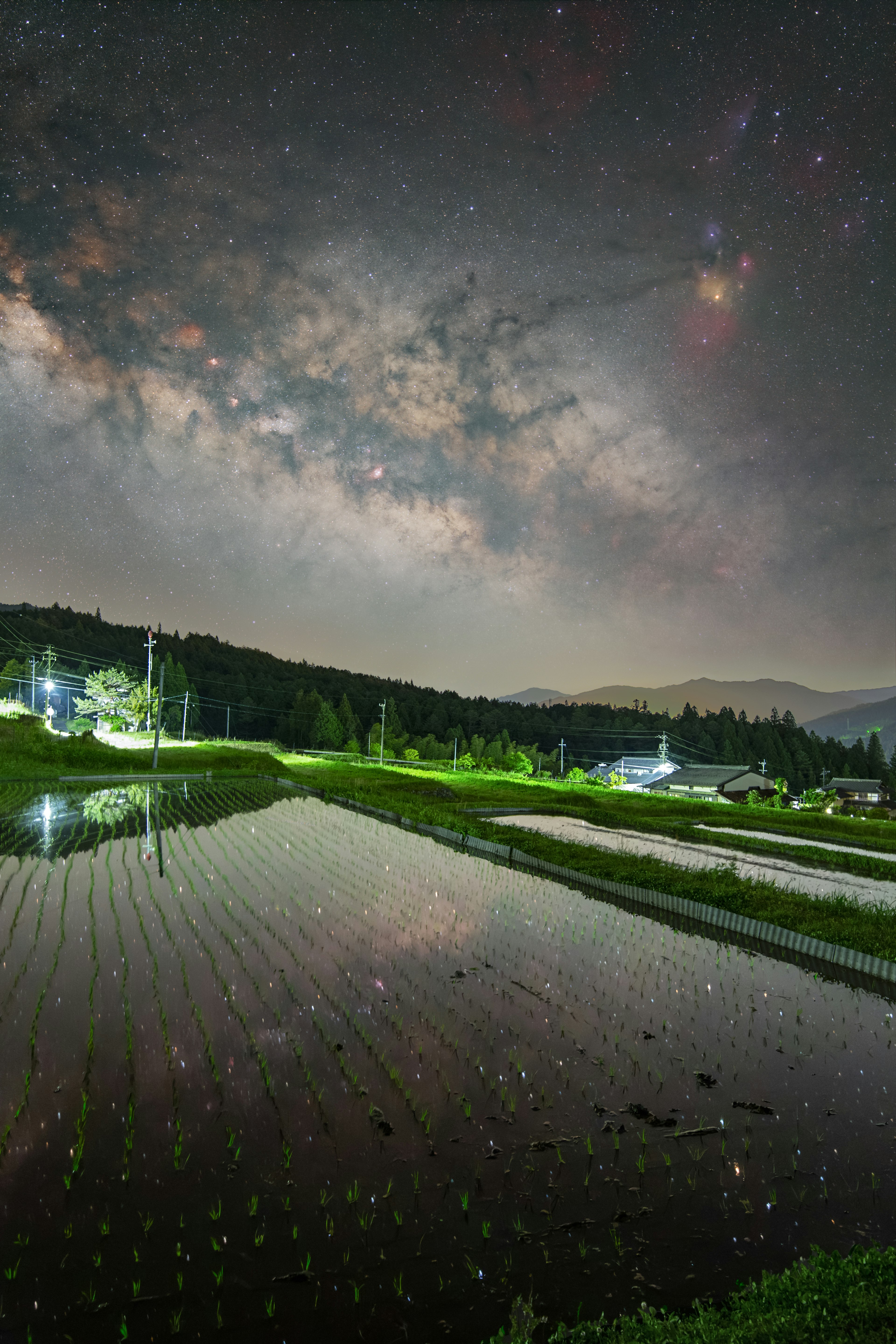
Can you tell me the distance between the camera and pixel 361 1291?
12.3 ft

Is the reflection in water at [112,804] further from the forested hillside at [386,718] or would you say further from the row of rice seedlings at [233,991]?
the forested hillside at [386,718]

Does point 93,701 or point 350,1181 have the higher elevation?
point 93,701

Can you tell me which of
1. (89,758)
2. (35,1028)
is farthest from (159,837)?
(89,758)

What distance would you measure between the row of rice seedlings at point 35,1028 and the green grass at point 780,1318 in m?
3.76

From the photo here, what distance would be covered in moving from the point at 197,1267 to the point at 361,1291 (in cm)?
94

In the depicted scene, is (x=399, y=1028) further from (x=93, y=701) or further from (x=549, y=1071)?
(x=93, y=701)

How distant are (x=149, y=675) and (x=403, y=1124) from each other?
43349 mm

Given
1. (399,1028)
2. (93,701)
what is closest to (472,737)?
(93,701)

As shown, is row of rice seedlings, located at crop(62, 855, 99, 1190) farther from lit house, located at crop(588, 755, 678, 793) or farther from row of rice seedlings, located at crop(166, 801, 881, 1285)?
lit house, located at crop(588, 755, 678, 793)

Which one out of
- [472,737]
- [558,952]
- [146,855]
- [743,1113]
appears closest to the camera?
[743,1113]

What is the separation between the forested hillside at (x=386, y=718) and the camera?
318 ft

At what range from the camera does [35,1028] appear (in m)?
6.69

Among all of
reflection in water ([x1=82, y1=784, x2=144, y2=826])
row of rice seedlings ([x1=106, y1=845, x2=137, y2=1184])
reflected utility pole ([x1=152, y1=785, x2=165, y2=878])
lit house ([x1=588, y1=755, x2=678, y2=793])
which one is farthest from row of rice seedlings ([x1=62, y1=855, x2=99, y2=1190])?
lit house ([x1=588, y1=755, x2=678, y2=793])

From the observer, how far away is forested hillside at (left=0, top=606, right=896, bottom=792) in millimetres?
96938
